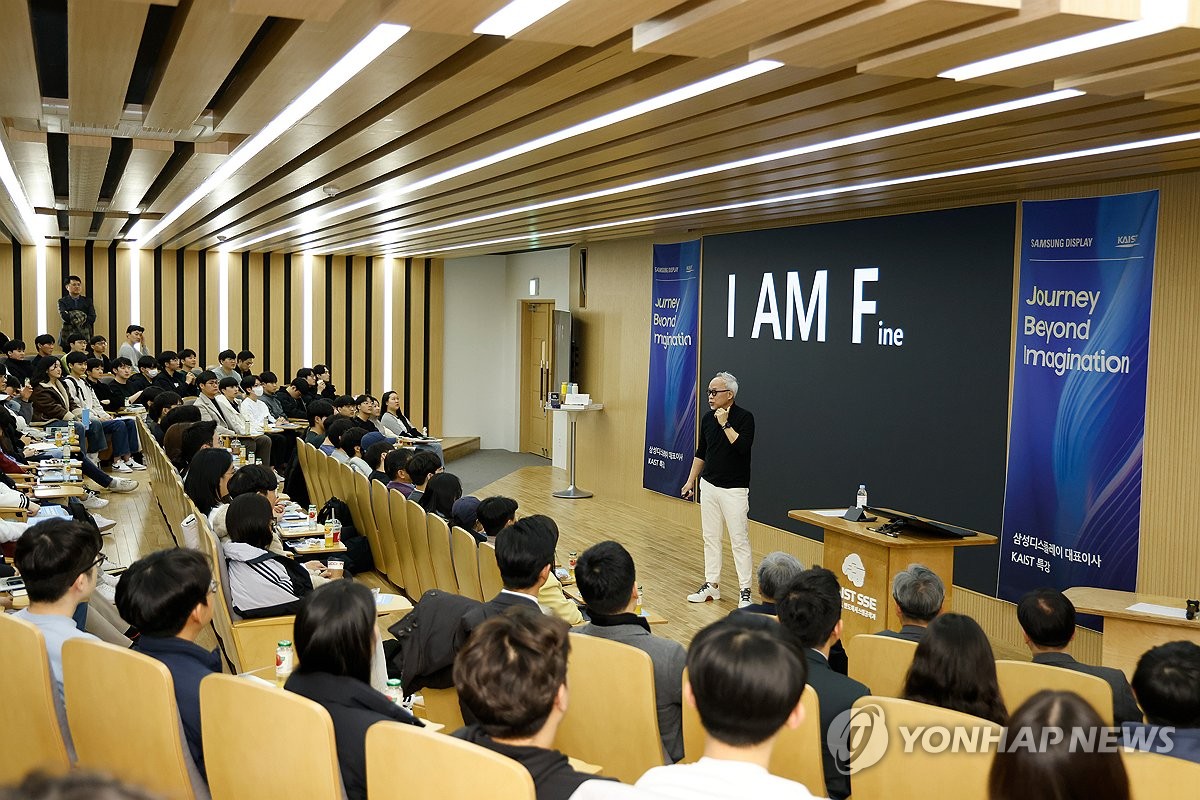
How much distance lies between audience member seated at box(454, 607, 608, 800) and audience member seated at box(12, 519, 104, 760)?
6.38 ft

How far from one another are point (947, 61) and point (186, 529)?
4857mm

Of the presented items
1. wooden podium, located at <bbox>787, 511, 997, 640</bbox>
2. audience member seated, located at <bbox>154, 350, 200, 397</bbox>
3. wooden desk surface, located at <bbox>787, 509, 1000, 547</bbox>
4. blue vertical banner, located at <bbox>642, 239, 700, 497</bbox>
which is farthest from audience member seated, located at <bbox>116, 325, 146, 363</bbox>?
wooden desk surface, located at <bbox>787, 509, 1000, 547</bbox>

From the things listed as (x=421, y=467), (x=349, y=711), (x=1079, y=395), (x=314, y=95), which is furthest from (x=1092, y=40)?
(x=421, y=467)

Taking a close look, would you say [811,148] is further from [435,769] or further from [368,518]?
[368,518]

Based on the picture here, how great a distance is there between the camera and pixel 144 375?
1416 cm

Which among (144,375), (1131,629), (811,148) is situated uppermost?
(811,148)

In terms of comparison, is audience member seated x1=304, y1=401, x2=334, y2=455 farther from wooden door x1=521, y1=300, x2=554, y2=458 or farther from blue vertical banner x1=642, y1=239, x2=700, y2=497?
wooden door x1=521, y1=300, x2=554, y2=458

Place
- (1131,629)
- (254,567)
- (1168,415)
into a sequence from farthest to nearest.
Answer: (1168,415) → (1131,629) → (254,567)

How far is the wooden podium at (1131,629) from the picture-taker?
17.8 ft

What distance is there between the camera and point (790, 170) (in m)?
6.86

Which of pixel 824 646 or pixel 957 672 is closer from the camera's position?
pixel 957 672

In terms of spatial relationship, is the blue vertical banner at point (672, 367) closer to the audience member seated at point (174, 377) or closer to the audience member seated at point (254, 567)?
the audience member seated at point (174, 377)

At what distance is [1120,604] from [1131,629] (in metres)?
0.17

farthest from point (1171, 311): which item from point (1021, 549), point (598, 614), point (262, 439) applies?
point (262, 439)
